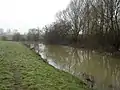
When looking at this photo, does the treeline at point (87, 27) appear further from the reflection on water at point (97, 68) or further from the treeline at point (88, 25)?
the reflection on water at point (97, 68)

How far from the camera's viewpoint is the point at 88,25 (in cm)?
5331

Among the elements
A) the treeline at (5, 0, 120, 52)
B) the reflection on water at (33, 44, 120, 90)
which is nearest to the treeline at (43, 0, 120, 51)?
the treeline at (5, 0, 120, 52)

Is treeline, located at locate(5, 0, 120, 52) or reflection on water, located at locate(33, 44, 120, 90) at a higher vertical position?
treeline, located at locate(5, 0, 120, 52)

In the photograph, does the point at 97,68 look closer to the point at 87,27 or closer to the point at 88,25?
the point at 88,25

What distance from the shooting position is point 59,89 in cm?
916

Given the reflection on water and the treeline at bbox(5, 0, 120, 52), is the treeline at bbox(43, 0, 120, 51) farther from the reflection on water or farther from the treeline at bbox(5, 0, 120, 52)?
the reflection on water

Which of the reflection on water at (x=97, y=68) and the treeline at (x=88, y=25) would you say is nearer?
the reflection on water at (x=97, y=68)

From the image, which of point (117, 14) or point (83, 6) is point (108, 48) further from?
point (83, 6)

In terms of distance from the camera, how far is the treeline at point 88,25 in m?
36.6

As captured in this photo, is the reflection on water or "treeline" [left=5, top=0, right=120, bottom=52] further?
"treeline" [left=5, top=0, right=120, bottom=52]

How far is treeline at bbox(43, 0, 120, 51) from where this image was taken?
36628mm

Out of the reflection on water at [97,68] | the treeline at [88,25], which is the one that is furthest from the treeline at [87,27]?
the reflection on water at [97,68]

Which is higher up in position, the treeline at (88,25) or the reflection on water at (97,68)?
the treeline at (88,25)

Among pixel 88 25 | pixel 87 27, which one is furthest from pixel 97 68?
pixel 87 27
